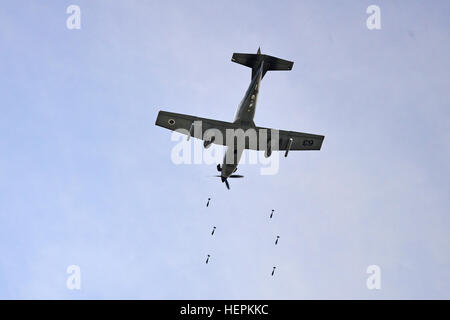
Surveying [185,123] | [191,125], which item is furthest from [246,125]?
[185,123]

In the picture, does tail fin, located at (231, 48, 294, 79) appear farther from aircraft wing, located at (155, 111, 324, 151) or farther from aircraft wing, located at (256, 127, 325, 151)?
aircraft wing, located at (256, 127, 325, 151)

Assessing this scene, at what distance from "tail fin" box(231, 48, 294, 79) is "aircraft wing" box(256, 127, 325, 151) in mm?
6650

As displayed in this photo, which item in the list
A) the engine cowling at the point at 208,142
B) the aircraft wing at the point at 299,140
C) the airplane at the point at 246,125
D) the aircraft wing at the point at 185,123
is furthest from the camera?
the aircraft wing at the point at 299,140

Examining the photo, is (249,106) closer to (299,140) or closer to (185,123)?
(185,123)

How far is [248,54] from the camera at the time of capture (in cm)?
5394

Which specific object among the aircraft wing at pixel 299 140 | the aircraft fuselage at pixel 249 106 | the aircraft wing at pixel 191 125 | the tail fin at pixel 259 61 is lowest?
the aircraft wing at pixel 299 140

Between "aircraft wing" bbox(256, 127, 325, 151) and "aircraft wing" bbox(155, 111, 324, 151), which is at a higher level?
"aircraft wing" bbox(155, 111, 324, 151)

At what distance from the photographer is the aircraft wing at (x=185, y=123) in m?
51.0

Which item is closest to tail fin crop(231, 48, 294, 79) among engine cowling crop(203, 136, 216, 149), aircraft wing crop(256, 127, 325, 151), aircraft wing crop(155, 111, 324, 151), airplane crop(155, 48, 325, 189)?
airplane crop(155, 48, 325, 189)

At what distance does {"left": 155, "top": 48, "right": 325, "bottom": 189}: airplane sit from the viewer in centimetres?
5066

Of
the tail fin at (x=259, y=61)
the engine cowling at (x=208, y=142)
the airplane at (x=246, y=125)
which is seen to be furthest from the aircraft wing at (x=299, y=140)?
the tail fin at (x=259, y=61)

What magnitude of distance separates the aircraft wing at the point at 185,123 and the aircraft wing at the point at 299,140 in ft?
18.8

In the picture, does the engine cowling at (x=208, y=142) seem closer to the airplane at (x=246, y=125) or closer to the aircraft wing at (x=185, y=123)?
the airplane at (x=246, y=125)
